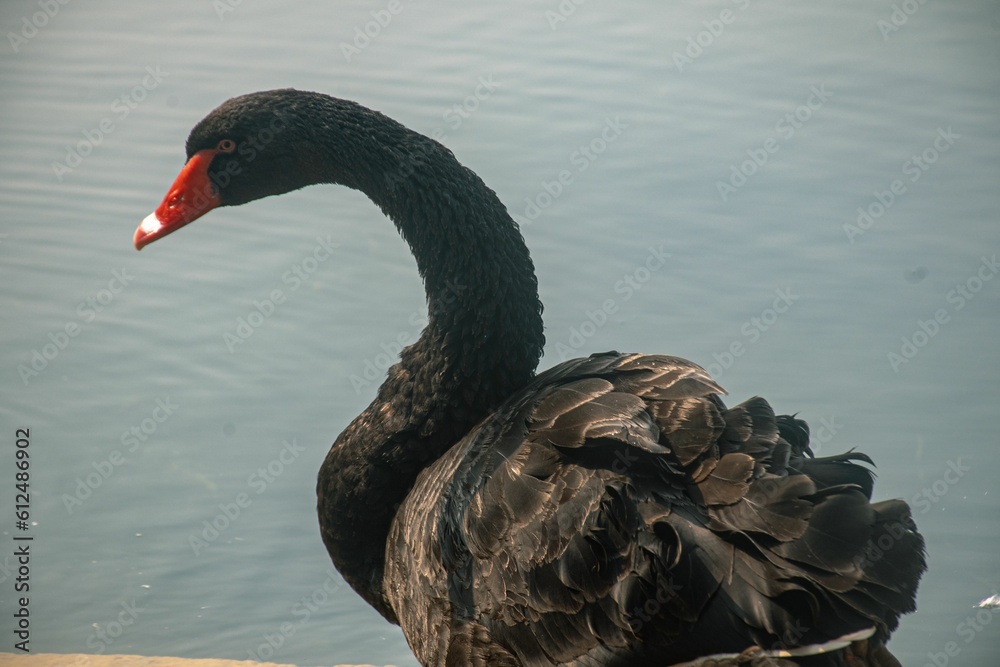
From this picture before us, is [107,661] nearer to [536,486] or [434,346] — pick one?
[434,346]

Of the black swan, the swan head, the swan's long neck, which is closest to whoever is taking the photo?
the black swan

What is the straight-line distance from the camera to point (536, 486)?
8.04 feet

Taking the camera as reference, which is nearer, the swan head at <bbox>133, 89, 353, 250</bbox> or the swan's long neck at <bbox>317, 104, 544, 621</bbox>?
the swan's long neck at <bbox>317, 104, 544, 621</bbox>

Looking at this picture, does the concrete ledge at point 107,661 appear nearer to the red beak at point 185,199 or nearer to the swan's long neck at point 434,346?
the swan's long neck at point 434,346

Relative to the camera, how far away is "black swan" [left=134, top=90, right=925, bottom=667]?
7.20 ft

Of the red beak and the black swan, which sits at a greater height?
the red beak

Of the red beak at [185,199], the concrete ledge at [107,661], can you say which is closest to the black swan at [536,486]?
the red beak at [185,199]

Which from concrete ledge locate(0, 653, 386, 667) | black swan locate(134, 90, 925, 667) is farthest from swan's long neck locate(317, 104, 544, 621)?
concrete ledge locate(0, 653, 386, 667)

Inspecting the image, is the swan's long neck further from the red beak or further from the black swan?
the red beak

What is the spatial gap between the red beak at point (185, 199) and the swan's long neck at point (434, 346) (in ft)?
1.30

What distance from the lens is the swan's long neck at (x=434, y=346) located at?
303 cm

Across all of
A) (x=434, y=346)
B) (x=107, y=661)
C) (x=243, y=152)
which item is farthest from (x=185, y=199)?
(x=107, y=661)

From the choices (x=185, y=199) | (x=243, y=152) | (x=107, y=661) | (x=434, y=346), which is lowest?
(x=107, y=661)

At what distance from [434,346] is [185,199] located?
0.91m
